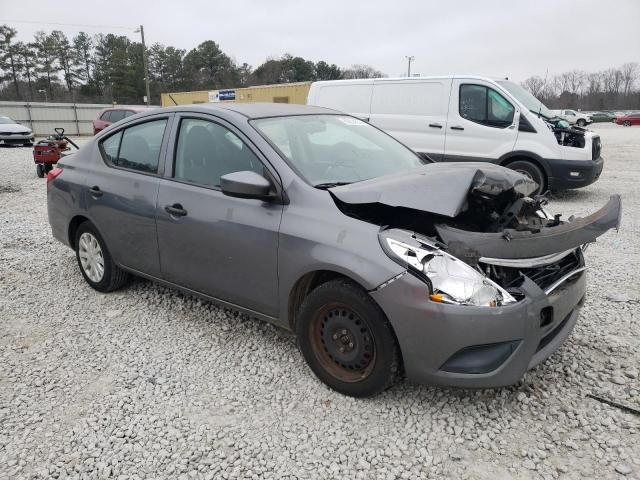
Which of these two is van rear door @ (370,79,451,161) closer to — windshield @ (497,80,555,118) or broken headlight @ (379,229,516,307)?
windshield @ (497,80,555,118)

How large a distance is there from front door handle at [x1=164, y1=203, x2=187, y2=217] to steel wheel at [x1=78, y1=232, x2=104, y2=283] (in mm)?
1155

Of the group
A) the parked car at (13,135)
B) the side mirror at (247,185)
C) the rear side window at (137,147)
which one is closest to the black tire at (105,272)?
the rear side window at (137,147)

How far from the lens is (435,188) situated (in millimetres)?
2562

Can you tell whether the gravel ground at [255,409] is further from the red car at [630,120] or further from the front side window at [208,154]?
the red car at [630,120]

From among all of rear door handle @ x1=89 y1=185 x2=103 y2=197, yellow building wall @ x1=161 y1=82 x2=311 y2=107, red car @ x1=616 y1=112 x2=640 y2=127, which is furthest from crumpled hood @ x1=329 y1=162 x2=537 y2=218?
red car @ x1=616 y1=112 x2=640 y2=127

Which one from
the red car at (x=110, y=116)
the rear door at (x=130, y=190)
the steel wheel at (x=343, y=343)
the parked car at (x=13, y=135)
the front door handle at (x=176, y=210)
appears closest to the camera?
the steel wheel at (x=343, y=343)

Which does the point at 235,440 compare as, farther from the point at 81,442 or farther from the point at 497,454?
the point at 497,454

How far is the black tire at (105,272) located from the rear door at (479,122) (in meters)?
6.21

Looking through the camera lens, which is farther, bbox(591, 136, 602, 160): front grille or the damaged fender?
bbox(591, 136, 602, 160): front grille

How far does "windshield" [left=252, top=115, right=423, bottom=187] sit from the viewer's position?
10.0ft

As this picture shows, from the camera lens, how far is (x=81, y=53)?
58.5m

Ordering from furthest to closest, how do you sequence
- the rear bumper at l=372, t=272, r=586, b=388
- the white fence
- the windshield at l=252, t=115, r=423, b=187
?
1. the white fence
2. the windshield at l=252, t=115, r=423, b=187
3. the rear bumper at l=372, t=272, r=586, b=388

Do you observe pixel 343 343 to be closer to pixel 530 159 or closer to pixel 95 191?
pixel 95 191

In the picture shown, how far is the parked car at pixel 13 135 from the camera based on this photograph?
63.4ft
